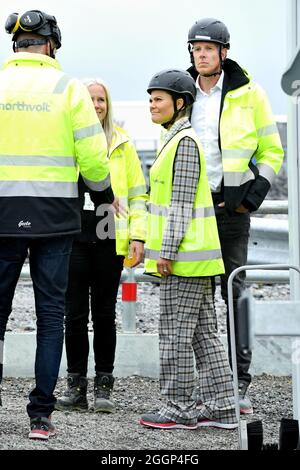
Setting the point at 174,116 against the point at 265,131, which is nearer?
the point at 174,116

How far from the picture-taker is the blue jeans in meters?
6.71

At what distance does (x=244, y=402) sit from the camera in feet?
25.7

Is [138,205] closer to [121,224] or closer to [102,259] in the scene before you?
[121,224]

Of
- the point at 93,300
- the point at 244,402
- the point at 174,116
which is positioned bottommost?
the point at 244,402

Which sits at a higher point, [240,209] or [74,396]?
[240,209]

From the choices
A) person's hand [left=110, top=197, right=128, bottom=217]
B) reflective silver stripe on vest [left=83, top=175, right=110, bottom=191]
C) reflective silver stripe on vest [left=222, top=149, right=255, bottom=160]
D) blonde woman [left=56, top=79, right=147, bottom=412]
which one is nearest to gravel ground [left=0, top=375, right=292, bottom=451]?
blonde woman [left=56, top=79, right=147, bottom=412]

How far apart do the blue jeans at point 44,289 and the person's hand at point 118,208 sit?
583 millimetres

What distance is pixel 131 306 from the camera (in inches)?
360

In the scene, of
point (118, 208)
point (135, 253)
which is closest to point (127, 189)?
point (135, 253)

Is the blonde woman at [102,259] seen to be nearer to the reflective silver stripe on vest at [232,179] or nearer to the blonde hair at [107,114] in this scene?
the blonde hair at [107,114]

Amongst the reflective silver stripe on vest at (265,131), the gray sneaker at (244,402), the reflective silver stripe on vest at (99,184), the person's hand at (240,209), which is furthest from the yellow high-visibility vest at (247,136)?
the gray sneaker at (244,402)

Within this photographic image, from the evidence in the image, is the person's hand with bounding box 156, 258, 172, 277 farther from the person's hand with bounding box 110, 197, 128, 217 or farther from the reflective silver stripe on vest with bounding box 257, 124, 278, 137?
the reflective silver stripe on vest with bounding box 257, 124, 278, 137

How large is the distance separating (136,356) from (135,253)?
1.51 metres
